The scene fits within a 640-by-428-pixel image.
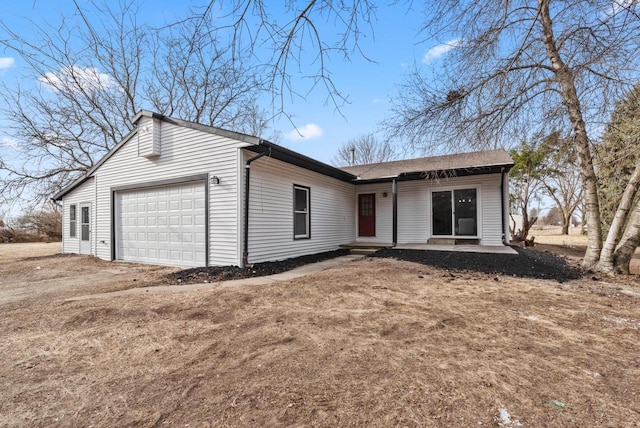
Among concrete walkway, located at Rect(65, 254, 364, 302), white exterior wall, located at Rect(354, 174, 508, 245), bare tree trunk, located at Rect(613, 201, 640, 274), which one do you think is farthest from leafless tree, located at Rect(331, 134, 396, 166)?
concrete walkway, located at Rect(65, 254, 364, 302)

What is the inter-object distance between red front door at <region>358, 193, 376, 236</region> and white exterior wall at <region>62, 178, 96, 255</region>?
9.45m

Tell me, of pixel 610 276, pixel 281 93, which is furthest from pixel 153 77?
pixel 610 276

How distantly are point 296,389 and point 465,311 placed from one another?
2.67 meters

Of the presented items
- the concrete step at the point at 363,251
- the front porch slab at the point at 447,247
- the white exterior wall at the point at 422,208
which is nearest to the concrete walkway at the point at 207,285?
the concrete step at the point at 363,251

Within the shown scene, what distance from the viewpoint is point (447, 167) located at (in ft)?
27.5

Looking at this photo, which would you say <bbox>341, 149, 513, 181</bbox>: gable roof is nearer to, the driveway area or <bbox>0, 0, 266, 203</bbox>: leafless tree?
<bbox>0, 0, 266, 203</bbox>: leafless tree

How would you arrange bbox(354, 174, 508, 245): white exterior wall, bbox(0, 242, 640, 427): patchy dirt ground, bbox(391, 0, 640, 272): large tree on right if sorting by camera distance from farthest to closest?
bbox(354, 174, 508, 245): white exterior wall < bbox(391, 0, 640, 272): large tree on right < bbox(0, 242, 640, 427): patchy dirt ground

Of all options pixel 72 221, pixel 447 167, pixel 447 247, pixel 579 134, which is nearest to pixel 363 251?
pixel 447 247

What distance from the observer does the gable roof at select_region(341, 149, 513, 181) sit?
29.0 ft

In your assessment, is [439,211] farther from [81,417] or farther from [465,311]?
[81,417]

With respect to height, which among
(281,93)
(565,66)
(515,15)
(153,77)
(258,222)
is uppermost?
(153,77)

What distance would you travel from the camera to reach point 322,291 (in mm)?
4930

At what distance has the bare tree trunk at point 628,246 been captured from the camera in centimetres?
606

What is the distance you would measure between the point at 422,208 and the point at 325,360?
9330 millimetres
